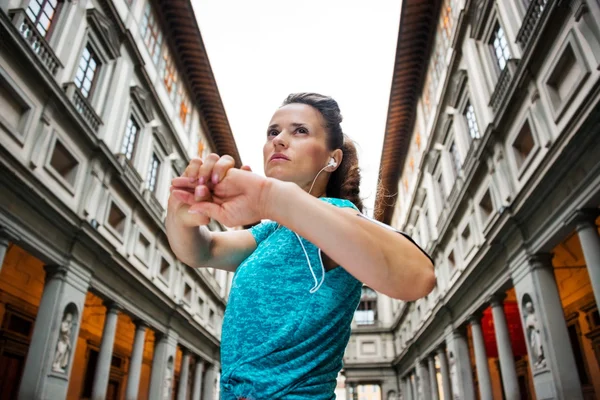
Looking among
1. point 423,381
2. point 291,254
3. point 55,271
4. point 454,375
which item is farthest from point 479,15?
point 423,381

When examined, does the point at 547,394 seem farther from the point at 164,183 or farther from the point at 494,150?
the point at 164,183

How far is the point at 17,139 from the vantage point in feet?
36.1

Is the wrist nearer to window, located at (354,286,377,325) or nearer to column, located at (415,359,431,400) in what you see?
column, located at (415,359,431,400)

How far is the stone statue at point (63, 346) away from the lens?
40.3 feet

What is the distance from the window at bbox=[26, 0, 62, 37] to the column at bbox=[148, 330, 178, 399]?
14.0m

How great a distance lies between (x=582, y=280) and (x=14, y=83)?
61.1 ft

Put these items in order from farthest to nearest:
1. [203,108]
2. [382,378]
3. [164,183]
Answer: [382,378] < [203,108] < [164,183]

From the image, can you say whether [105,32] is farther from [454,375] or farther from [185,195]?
[454,375]

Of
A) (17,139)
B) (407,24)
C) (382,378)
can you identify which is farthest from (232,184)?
(382,378)

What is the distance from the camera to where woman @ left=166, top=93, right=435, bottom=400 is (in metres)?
1.10

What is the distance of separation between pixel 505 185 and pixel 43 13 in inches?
563

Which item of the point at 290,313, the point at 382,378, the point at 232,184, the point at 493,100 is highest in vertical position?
the point at 493,100

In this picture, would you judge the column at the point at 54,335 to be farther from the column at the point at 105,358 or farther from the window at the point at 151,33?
the window at the point at 151,33

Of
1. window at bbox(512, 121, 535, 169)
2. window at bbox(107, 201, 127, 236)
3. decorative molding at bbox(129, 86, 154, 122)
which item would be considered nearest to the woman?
window at bbox(512, 121, 535, 169)
